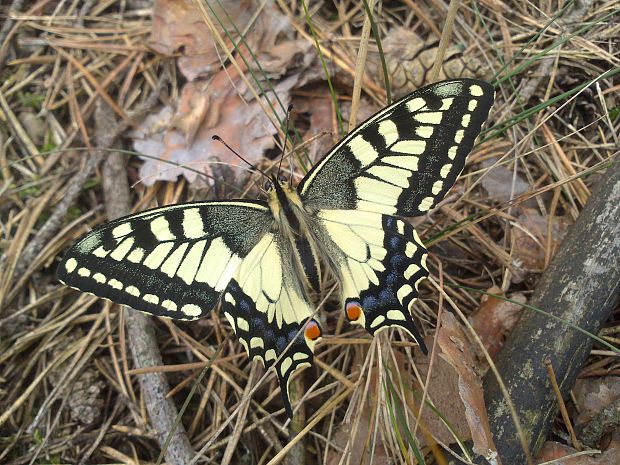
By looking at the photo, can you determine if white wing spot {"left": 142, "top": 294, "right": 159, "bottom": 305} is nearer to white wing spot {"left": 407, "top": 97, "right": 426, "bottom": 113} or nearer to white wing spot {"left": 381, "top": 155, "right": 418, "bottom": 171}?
white wing spot {"left": 381, "top": 155, "right": 418, "bottom": 171}

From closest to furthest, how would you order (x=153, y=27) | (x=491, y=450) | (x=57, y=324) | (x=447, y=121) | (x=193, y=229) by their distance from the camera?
(x=491, y=450) → (x=447, y=121) → (x=193, y=229) → (x=57, y=324) → (x=153, y=27)

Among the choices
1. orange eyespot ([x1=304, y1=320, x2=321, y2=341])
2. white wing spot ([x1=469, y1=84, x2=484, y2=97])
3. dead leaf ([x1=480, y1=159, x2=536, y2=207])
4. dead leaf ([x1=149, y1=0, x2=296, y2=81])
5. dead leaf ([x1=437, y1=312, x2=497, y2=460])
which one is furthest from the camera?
dead leaf ([x1=149, y1=0, x2=296, y2=81])

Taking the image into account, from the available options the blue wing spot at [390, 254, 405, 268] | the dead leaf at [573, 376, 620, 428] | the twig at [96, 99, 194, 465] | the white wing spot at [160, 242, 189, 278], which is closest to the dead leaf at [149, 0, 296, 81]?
the twig at [96, 99, 194, 465]

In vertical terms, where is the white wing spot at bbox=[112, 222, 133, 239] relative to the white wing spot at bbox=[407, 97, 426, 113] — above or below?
below

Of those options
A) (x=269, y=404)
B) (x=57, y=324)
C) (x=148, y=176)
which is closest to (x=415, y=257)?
(x=269, y=404)

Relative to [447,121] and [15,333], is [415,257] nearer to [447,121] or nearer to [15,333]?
[447,121]

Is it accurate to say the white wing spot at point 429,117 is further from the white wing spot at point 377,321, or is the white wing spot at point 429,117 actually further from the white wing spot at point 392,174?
the white wing spot at point 377,321

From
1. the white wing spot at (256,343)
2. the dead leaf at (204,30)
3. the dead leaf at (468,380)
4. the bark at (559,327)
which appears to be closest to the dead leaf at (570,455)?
the bark at (559,327)
